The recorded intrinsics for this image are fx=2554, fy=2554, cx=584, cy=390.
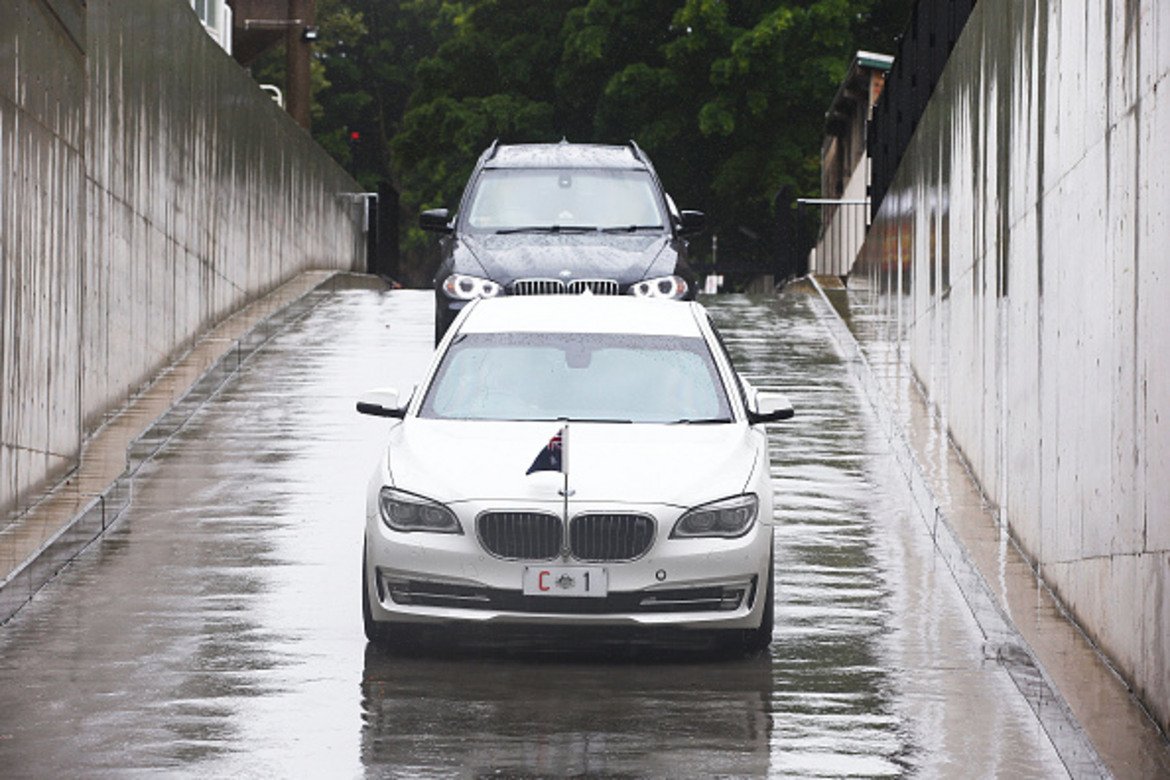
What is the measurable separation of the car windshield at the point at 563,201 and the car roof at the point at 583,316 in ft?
27.7

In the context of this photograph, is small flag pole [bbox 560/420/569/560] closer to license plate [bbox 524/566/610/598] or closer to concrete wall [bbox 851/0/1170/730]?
license plate [bbox 524/566/610/598]

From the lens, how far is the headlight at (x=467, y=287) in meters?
20.7

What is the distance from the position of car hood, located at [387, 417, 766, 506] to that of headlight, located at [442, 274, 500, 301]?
8.79 metres

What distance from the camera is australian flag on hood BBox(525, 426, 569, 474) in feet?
36.3

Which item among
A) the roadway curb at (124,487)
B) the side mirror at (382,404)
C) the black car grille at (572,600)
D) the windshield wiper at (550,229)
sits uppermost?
the windshield wiper at (550,229)

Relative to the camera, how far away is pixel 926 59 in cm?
2539

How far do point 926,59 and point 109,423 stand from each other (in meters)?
9.84

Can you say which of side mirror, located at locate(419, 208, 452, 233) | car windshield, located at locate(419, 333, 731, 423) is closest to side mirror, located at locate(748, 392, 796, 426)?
car windshield, located at locate(419, 333, 731, 423)

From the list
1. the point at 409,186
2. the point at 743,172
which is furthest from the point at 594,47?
the point at 409,186

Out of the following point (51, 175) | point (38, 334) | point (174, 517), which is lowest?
point (174, 517)

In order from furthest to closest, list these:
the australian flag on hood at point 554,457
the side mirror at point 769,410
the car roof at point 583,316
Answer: the car roof at point 583,316, the side mirror at point 769,410, the australian flag on hood at point 554,457

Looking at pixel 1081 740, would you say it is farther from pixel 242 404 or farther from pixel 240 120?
pixel 240 120

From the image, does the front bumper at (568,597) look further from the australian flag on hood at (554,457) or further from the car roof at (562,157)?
the car roof at (562,157)

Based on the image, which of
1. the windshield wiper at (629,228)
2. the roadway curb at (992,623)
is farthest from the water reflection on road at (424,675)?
the windshield wiper at (629,228)
